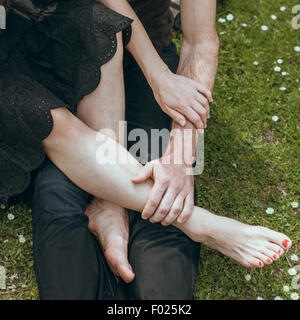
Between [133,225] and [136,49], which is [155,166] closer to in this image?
[133,225]

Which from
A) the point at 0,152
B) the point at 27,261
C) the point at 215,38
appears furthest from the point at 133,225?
the point at 215,38

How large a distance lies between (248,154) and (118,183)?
0.88 m

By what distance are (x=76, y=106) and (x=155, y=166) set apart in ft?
1.29

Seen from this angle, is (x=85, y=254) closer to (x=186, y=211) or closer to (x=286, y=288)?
(x=186, y=211)

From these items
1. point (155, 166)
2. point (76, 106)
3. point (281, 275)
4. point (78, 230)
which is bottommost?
point (281, 275)

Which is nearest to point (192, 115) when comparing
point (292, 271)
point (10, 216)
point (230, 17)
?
point (292, 271)

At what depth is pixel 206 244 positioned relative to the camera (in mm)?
1752

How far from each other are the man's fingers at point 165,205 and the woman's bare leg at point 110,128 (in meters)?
0.17

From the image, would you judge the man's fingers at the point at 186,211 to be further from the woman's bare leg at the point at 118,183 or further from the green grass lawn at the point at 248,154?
the green grass lawn at the point at 248,154

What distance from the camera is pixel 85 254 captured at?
1565 millimetres

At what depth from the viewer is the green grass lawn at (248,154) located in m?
1.81

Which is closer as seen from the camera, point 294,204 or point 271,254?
point 271,254

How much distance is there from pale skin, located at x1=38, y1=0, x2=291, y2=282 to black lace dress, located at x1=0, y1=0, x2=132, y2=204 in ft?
0.17

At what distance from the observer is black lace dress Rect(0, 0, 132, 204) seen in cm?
152
